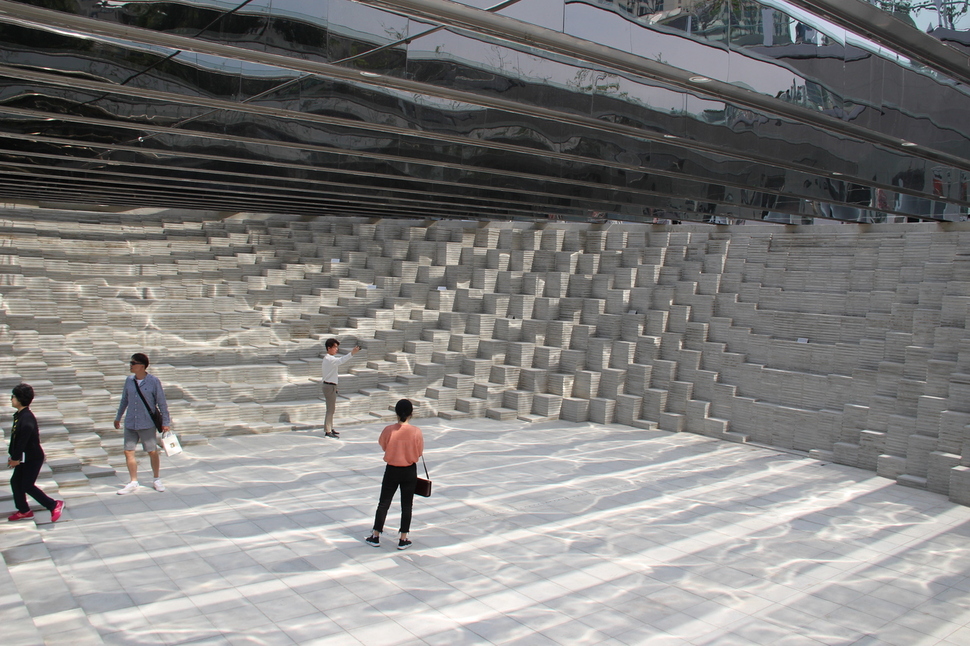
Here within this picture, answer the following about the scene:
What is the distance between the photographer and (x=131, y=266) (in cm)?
1269

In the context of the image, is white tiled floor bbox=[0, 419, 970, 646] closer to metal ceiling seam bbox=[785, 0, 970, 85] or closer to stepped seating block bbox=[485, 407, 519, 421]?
stepped seating block bbox=[485, 407, 519, 421]

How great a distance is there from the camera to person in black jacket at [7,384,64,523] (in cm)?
558

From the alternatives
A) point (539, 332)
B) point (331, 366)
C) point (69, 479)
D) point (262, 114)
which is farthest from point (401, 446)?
point (539, 332)

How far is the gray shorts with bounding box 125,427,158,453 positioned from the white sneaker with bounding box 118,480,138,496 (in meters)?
0.32

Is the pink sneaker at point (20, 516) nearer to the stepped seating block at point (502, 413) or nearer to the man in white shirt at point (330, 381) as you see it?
the man in white shirt at point (330, 381)

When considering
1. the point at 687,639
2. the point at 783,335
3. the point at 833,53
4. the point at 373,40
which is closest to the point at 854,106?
the point at 833,53

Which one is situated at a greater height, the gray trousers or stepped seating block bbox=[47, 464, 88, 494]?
the gray trousers

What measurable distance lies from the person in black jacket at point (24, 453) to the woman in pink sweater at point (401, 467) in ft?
8.43

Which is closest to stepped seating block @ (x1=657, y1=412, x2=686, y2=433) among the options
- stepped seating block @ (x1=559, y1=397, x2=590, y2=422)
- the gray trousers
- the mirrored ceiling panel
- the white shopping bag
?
stepped seating block @ (x1=559, y1=397, x2=590, y2=422)

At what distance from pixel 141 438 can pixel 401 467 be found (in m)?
2.65

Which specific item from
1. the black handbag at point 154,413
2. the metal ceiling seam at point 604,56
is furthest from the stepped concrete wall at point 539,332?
the metal ceiling seam at point 604,56

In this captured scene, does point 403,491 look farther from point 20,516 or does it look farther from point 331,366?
point 331,366

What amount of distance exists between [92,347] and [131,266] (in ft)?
11.8

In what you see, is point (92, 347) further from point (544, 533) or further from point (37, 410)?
point (544, 533)
